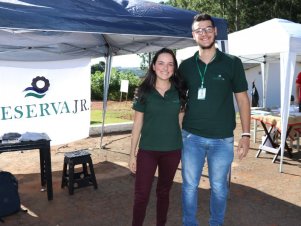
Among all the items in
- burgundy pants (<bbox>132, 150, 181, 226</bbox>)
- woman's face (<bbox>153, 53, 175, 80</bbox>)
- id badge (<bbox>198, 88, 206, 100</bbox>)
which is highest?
woman's face (<bbox>153, 53, 175, 80</bbox>)

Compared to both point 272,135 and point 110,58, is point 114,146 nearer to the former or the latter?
point 110,58

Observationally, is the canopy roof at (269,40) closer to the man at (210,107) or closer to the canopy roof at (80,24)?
the canopy roof at (80,24)

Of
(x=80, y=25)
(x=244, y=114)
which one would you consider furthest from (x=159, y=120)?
(x=80, y=25)

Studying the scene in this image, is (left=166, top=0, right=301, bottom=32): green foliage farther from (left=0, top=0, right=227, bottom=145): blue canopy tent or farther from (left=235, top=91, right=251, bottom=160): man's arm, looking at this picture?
(left=235, top=91, right=251, bottom=160): man's arm

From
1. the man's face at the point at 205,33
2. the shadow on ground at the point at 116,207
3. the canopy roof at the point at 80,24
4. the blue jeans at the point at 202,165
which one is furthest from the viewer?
the shadow on ground at the point at 116,207

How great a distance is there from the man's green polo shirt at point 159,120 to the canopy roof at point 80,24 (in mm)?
1275

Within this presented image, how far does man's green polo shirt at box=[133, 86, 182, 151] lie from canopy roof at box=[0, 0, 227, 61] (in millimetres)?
1275

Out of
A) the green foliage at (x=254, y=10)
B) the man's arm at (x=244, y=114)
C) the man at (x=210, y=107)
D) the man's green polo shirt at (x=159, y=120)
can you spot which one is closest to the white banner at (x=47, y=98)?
the man's green polo shirt at (x=159, y=120)

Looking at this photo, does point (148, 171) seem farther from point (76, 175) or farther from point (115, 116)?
point (115, 116)

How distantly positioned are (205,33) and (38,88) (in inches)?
177

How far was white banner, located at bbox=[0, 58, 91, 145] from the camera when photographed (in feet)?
20.4

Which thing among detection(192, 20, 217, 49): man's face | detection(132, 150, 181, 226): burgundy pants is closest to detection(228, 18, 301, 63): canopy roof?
detection(192, 20, 217, 49): man's face

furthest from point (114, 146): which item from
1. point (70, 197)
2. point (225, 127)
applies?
point (225, 127)

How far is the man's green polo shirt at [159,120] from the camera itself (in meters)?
2.89
